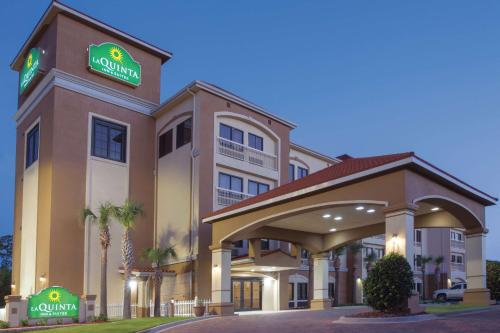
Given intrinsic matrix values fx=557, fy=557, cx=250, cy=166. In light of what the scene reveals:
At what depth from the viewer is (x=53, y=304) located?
2677 cm

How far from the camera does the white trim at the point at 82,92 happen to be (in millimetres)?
32872

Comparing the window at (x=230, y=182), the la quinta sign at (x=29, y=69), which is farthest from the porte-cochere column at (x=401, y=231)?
the la quinta sign at (x=29, y=69)

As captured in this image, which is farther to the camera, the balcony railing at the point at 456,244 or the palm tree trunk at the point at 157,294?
the balcony railing at the point at 456,244

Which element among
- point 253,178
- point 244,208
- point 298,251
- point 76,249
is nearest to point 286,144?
point 253,178

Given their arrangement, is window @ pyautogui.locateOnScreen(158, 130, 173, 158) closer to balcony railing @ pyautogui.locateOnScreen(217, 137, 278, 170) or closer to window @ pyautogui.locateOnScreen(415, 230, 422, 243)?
balcony railing @ pyautogui.locateOnScreen(217, 137, 278, 170)

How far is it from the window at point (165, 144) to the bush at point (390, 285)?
19.8 meters

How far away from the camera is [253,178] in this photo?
3581cm

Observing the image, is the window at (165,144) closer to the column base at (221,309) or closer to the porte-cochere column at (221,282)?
the porte-cochere column at (221,282)

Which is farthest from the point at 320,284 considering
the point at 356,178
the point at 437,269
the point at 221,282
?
the point at 437,269

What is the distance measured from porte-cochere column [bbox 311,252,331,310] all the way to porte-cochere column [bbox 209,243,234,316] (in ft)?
20.4

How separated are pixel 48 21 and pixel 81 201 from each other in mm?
11537

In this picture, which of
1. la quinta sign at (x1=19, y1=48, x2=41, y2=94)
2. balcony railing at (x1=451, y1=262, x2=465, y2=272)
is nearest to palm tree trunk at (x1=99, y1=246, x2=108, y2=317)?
la quinta sign at (x1=19, y1=48, x2=41, y2=94)

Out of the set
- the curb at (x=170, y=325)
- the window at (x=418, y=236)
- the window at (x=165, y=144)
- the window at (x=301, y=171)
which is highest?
the window at (x=165, y=144)

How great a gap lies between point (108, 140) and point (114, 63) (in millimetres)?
4967
